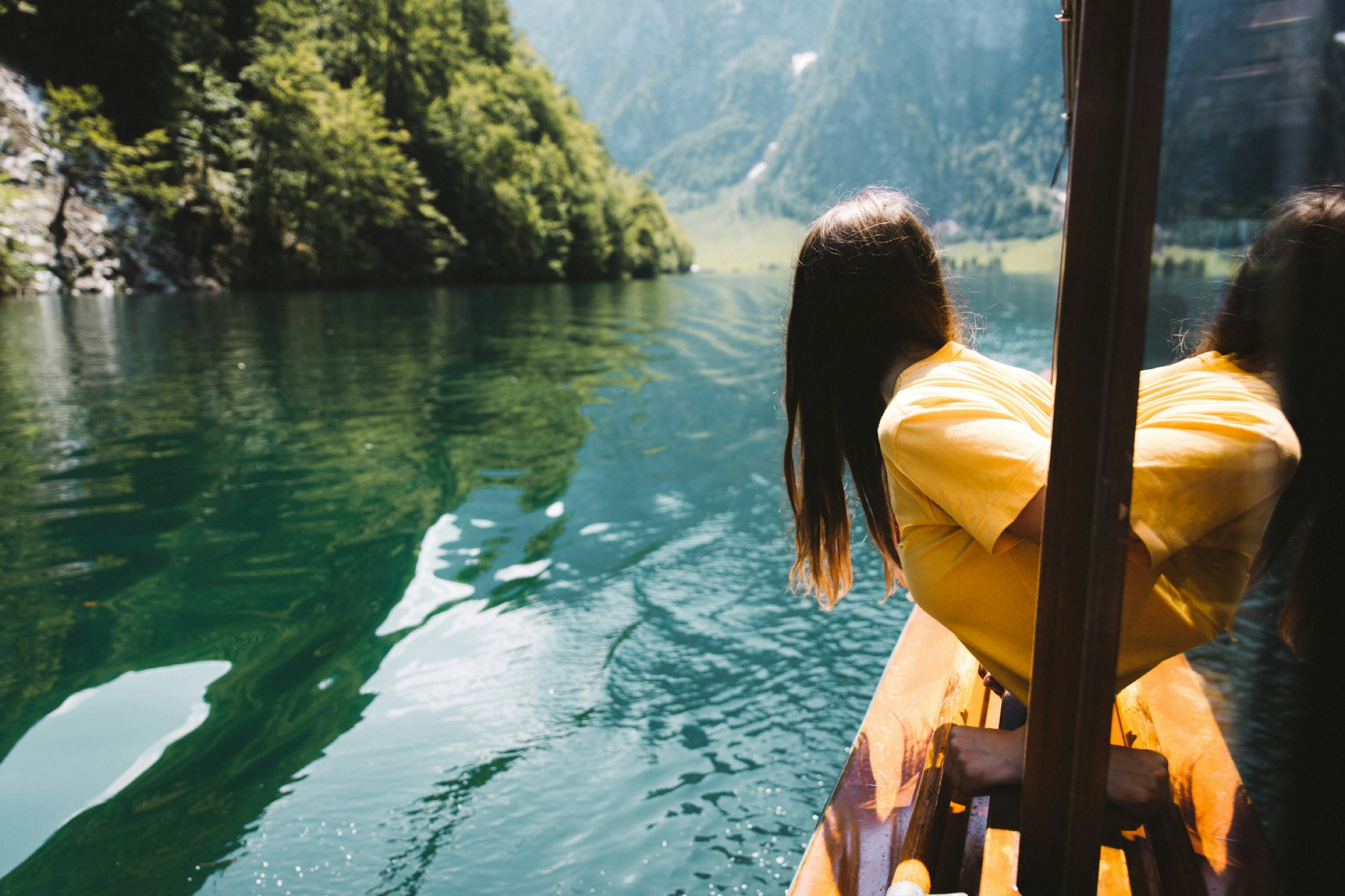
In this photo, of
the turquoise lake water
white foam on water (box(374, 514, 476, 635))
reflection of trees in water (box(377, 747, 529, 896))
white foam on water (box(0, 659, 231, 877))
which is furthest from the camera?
white foam on water (box(374, 514, 476, 635))

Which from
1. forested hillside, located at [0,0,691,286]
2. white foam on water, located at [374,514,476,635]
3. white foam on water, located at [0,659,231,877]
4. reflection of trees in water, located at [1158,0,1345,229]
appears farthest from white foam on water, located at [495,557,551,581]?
forested hillside, located at [0,0,691,286]

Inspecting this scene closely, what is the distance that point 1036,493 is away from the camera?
1.19m

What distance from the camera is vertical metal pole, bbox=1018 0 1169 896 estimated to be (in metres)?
0.96

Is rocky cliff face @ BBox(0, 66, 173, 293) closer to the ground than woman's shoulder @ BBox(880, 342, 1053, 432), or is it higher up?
higher up

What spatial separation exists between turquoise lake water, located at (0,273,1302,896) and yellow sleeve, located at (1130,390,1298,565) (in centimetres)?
17

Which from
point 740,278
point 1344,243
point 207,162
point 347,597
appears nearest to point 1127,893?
point 1344,243

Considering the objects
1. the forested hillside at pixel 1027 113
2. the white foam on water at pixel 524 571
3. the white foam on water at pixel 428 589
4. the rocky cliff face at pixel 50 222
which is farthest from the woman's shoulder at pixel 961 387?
the rocky cliff face at pixel 50 222

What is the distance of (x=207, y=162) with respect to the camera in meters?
27.9

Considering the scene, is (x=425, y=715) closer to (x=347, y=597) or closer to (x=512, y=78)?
(x=347, y=597)

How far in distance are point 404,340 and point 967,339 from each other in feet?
44.1

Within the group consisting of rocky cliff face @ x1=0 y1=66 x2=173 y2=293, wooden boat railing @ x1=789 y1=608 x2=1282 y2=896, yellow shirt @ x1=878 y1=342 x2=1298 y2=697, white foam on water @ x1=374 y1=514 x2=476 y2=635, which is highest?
rocky cliff face @ x1=0 y1=66 x2=173 y2=293

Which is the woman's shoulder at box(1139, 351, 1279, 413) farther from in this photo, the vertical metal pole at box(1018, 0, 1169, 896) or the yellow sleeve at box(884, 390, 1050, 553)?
the yellow sleeve at box(884, 390, 1050, 553)

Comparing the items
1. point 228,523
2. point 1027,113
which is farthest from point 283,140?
point 1027,113

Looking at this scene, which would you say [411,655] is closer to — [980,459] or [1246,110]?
[980,459]
